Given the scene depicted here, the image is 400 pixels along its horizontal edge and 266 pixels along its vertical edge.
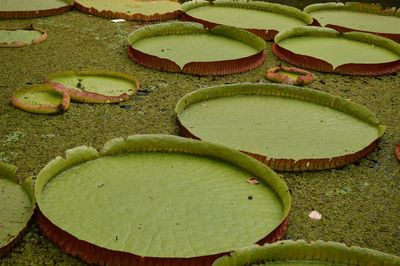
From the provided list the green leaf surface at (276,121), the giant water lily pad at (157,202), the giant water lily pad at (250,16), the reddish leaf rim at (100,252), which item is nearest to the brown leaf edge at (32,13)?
the giant water lily pad at (250,16)

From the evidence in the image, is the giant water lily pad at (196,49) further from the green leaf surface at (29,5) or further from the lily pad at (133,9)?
the green leaf surface at (29,5)

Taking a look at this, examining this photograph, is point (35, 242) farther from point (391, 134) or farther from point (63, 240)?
point (391, 134)

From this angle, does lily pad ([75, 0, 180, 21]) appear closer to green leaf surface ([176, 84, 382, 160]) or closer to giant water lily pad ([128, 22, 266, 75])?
giant water lily pad ([128, 22, 266, 75])

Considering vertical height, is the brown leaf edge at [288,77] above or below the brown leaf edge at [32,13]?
above

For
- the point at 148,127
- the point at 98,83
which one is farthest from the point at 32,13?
the point at 148,127

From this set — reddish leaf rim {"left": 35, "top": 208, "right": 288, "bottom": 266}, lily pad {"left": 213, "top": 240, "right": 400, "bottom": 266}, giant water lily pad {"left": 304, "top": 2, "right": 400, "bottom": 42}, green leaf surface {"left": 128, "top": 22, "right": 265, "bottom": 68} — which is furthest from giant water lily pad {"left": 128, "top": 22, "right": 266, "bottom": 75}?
lily pad {"left": 213, "top": 240, "right": 400, "bottom": 266}

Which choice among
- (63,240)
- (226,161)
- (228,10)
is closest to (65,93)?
(226,161)
